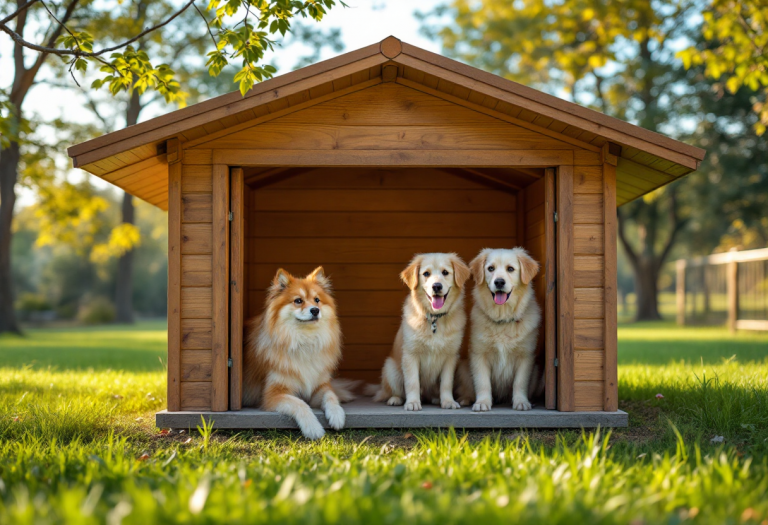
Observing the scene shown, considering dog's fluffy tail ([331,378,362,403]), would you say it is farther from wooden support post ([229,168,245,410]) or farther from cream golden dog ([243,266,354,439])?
wooden support post ([229,168,245,410])

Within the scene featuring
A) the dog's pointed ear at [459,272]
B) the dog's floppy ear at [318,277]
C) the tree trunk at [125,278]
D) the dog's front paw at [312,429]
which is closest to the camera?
the dog's front paw at [312,429]

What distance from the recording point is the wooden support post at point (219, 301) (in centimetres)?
470

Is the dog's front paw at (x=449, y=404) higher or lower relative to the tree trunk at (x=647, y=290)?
lower

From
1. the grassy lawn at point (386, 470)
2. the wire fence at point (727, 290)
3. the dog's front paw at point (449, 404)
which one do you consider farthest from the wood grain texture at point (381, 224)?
the wire fence at point (727, 290)

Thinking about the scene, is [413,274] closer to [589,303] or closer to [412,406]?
[412,406]

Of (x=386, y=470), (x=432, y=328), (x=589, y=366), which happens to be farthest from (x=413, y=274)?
(x=386, y=470)

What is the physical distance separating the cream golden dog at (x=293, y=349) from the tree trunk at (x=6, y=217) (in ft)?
37.5

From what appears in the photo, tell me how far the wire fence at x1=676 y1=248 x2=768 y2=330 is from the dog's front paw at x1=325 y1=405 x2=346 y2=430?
12.4 m

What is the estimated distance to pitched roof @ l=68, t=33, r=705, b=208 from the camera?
448cm

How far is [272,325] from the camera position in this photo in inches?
198

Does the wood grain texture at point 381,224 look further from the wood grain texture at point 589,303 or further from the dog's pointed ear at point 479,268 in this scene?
the wood grain texture at point 589,303

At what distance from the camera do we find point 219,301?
186 inches

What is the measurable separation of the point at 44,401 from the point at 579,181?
15.7 feet

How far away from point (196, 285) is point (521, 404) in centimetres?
264
